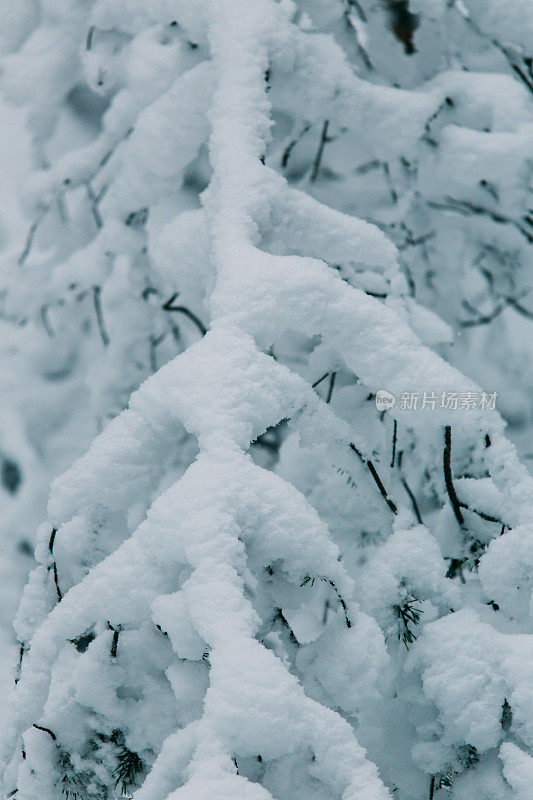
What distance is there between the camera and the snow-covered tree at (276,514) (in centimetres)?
80

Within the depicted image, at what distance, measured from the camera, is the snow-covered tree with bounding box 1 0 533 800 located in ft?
2.64

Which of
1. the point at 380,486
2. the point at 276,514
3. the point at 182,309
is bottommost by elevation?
the point at 182,309

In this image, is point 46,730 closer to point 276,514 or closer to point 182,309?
point 276,514

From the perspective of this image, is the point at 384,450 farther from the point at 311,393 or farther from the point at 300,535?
the point at 300,535

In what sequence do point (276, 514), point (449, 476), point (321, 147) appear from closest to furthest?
1. point (276, 514)
2. point (449, 476)
3. point (321, 147)

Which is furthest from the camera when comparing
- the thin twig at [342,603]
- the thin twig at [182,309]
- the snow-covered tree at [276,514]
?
the thin twig at [182,309]

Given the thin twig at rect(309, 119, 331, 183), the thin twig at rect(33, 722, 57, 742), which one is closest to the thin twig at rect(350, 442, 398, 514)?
the thin twig at rect(33, 722, 57, 742)

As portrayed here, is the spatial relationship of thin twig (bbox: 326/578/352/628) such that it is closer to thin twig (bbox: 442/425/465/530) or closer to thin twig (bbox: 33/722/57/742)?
thin twig (bbox: 442/425/465/530)

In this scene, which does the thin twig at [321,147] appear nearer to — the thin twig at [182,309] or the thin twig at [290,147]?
the thin twig at [290,147]

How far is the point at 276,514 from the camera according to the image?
88 cm

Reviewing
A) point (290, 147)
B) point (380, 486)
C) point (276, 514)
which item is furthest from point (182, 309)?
point (276, 514)

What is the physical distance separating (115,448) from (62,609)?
0.25 metres

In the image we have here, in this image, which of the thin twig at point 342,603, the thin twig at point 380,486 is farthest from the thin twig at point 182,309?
the thin twig at point 342,603

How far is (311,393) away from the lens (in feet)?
3.53
